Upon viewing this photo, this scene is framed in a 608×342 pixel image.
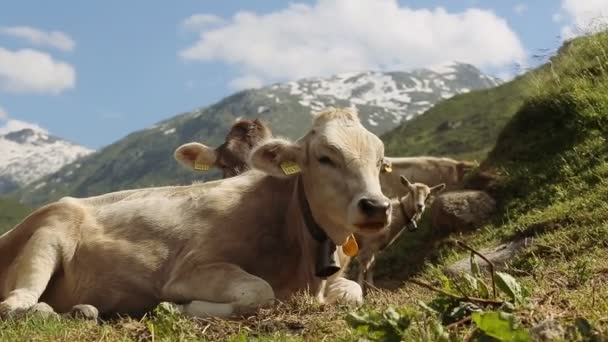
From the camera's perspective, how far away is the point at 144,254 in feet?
25.3

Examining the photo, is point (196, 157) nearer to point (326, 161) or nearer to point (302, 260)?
point (302, 260)

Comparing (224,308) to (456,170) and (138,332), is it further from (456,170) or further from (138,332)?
(456,170)

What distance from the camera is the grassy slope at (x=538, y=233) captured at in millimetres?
4891

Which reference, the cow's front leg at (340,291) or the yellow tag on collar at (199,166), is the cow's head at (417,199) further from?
the cow's front leg at (340,291)

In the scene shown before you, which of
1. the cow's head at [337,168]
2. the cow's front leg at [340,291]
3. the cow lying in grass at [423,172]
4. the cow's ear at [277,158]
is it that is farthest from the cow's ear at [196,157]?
the cow lying in grass at [423,172]

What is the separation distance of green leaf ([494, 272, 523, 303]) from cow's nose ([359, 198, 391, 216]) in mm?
2200

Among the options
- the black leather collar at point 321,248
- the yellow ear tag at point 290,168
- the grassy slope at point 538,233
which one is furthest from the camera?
the yellow ear tag at point 290,168

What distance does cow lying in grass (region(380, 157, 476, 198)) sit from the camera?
3044 cm

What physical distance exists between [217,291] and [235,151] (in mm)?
5285

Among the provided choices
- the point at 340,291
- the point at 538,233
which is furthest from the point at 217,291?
the point at 538,233

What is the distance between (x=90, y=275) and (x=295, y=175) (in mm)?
2464

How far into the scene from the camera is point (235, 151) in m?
11.9

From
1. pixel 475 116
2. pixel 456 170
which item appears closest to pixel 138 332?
pixel 456 170

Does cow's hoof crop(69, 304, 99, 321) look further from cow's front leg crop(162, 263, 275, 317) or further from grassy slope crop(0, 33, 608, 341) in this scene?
cow's front leg crop(162, 263, 275, 317)
